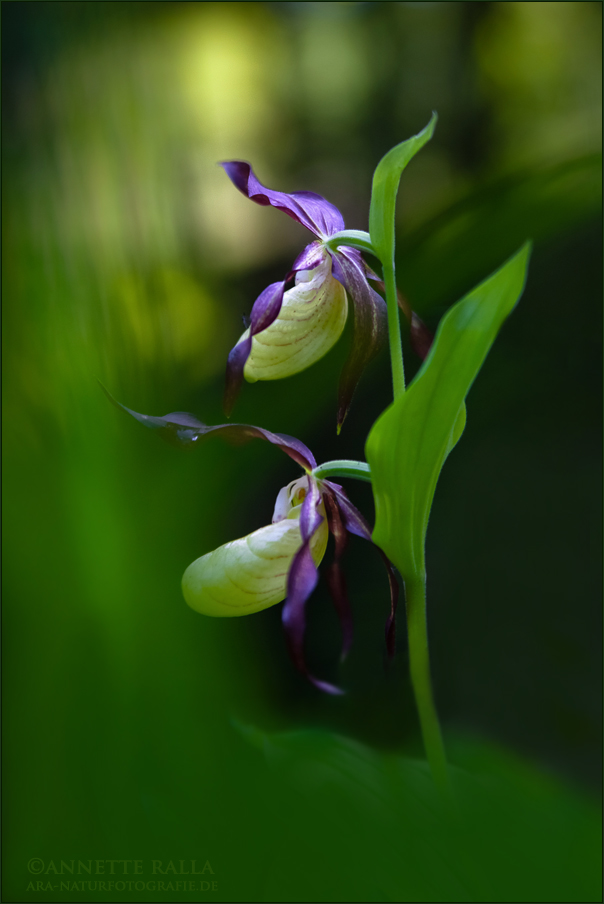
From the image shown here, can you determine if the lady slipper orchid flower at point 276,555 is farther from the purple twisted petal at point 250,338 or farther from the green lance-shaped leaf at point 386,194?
the green lance-shaped leaf at point 386,194

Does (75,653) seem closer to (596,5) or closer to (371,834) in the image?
(371,834)

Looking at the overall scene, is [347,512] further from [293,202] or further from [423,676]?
[293,202]

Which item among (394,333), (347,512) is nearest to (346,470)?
(347,512)

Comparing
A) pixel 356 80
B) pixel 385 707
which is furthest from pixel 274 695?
pixel 356 80

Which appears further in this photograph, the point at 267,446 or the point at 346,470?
the point at 267,446

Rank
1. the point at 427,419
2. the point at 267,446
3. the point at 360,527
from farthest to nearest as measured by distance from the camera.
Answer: the point at 267,446
the point at 360,527
the point at 427,419
